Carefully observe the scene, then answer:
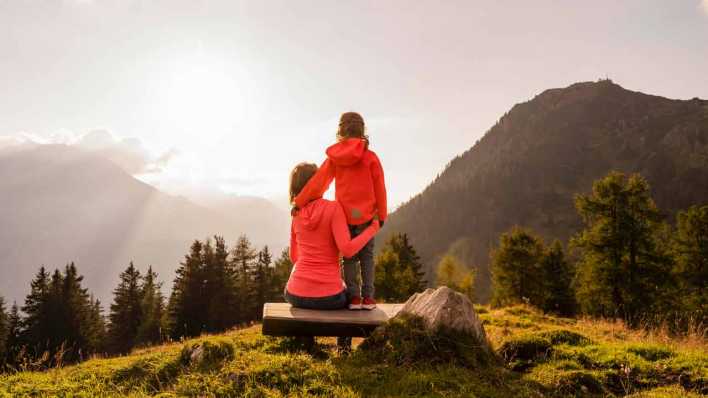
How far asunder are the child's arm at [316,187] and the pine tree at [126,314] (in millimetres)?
44602

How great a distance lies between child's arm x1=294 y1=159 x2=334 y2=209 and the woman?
10 cm

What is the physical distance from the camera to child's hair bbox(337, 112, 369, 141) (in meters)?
7.06

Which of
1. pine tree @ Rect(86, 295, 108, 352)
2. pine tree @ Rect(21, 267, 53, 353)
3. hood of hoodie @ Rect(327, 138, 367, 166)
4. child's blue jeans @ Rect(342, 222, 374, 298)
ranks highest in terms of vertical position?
hood of hoodie @ Rect(327, 138, 367, 166)

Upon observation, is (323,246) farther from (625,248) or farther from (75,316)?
(75,316)

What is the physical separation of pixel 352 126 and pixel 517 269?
3496 cm

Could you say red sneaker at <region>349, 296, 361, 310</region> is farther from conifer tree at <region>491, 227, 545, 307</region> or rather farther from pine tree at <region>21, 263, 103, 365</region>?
pine tree at <region>21, 263, 103, 365</region>

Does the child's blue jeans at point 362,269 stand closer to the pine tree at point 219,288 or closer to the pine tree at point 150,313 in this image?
the pine tree at point 219,288

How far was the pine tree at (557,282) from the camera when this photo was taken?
4166 cm

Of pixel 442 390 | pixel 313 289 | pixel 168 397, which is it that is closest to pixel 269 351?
pixel 313 289

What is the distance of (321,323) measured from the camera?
5957 mm

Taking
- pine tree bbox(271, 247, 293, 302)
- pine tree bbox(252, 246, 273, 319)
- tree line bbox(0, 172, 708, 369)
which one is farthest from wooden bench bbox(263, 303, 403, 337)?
pine tree bbox(252, 246, 273, 319)

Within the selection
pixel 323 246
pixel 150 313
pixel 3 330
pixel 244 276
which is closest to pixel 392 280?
pixel 244 276

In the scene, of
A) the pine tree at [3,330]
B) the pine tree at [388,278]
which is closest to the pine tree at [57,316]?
the pine tree at [3,330]

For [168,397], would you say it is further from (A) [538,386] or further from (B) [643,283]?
(B) [643,283]
